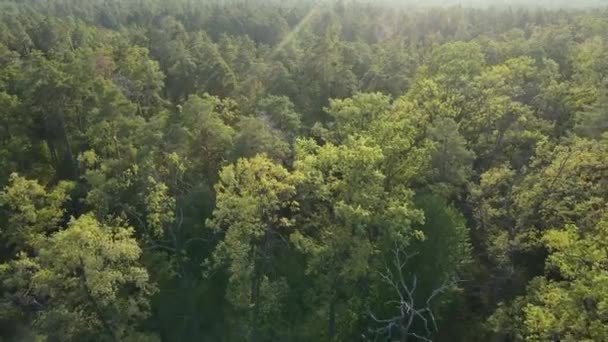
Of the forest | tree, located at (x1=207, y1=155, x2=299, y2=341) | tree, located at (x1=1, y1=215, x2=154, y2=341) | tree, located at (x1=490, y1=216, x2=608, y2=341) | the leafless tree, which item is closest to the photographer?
tree, located at (x1=490, y1=216, x2=608, y2=341)

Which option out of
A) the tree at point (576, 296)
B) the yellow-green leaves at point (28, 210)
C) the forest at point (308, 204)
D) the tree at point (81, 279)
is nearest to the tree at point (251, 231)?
the forest at point (308, 204)

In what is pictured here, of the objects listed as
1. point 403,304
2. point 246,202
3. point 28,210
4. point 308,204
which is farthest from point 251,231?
point 28,210

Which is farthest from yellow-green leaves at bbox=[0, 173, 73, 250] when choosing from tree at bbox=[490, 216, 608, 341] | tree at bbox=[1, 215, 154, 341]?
tree at bbox=[490, 216, 608, 341]

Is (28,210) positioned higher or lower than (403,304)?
lower

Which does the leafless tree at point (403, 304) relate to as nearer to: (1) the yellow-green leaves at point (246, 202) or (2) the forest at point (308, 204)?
(2) the forest at point (308, 204)

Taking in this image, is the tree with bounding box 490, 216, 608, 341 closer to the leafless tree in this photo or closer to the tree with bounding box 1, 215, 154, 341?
the leafless tree

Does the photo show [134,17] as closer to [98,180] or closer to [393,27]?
[393,27]

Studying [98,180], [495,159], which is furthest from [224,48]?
[495,159]

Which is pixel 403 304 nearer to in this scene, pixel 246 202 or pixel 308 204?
pixel 246 202
